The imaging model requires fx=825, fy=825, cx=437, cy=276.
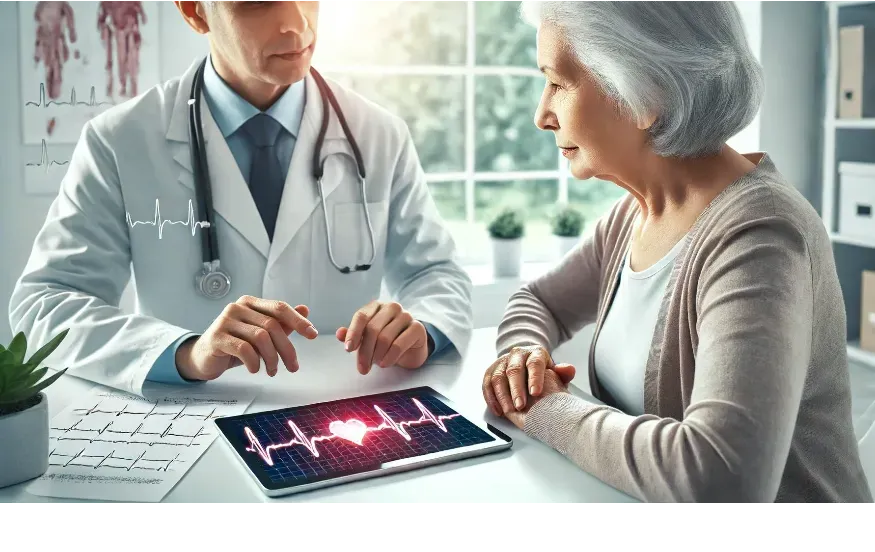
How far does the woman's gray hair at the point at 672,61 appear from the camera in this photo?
84 centimetres

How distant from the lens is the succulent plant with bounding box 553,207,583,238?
2422mm

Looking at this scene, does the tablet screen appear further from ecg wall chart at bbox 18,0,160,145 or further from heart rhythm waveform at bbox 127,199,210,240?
ecg wall chart at bbox 18,0,160,145

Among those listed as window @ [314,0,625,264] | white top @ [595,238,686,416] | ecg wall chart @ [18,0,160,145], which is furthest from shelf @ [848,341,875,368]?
ecg wall chart @ [18,0,160,145]

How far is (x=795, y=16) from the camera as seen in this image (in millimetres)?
2314

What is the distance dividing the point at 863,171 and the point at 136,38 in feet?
6.02

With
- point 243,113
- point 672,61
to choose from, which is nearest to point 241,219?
point 243,113

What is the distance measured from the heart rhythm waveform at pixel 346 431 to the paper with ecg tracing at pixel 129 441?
65 millimetres

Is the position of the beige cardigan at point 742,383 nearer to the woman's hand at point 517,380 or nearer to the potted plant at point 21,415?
the woman's hand at point 517,380

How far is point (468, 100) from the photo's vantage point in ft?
7.77

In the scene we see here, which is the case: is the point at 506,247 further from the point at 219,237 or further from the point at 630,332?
the point at 630,332

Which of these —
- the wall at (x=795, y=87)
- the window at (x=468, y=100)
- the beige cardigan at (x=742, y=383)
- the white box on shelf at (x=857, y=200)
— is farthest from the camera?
the wall at (x=795, y=87)

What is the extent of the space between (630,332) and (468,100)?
151 centimetres

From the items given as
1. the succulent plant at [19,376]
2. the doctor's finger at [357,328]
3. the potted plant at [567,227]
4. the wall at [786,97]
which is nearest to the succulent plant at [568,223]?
the potted plant at [567,227]

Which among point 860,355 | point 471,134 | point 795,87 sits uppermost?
point 795,87
